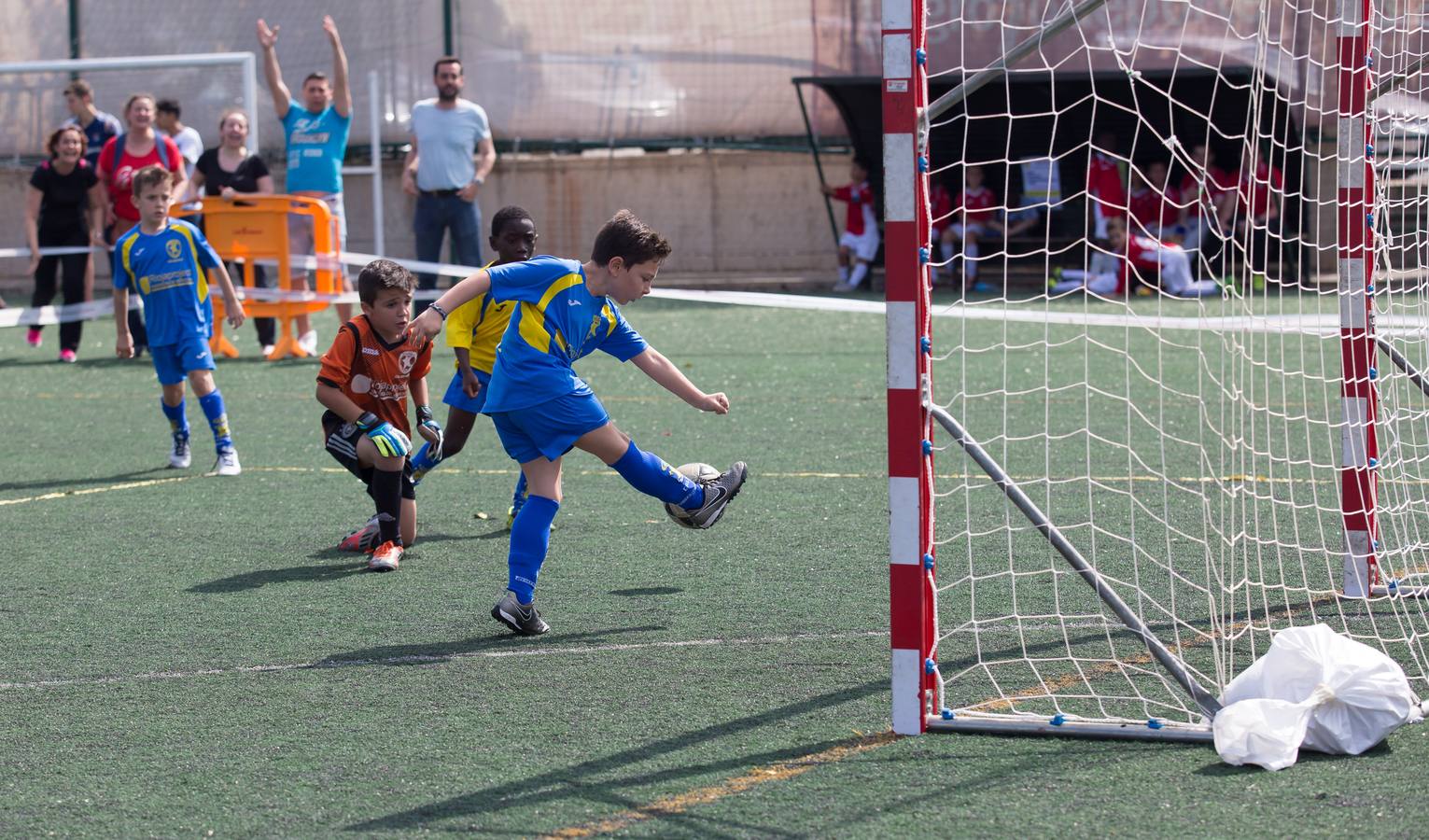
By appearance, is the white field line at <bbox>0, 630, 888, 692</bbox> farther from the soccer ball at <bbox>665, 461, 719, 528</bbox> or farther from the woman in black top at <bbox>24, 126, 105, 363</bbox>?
the woman in black top at <bbox>24, 126, 105, 363</bbox>

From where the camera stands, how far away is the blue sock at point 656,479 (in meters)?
5.73

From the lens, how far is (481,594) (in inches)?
244

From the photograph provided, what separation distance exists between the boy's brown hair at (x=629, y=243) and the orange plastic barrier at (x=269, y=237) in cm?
928

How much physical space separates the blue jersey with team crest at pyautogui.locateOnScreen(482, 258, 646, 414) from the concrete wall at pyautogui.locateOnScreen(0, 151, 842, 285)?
628 inches

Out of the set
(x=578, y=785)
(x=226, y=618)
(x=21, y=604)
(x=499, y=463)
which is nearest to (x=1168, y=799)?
(x=578, y=785)

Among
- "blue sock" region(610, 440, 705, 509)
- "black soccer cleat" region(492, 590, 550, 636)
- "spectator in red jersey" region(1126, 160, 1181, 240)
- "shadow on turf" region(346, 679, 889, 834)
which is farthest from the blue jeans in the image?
"shadow on turf" region(346, 679, 889, 834)

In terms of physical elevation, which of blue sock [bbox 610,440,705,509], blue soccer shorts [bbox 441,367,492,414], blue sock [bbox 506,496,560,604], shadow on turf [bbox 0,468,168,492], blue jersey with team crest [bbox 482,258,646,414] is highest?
blue jersey with team crest [bbox 482,258,646,414]

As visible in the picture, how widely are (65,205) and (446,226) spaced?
3.46 metres

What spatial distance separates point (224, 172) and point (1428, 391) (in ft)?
36.0

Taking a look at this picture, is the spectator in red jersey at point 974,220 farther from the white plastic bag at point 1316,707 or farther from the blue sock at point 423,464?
the white plastic bag at point 1316,707

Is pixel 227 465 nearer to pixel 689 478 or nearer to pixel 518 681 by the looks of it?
pixel 689 478

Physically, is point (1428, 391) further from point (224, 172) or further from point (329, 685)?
point (224, 172)

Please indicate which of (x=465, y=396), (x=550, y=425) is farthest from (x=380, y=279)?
(x=550, y=425)

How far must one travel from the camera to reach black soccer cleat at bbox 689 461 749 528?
5945 millimetres
